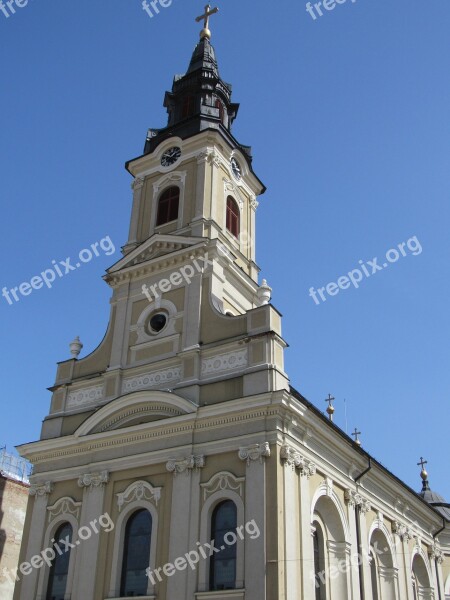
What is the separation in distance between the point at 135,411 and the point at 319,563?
25.1 feet

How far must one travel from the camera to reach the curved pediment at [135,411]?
71.8 ft

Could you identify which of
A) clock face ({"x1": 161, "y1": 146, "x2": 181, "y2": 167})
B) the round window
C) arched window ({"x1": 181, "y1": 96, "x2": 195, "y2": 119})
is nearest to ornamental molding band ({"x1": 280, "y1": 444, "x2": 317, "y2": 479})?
the round window

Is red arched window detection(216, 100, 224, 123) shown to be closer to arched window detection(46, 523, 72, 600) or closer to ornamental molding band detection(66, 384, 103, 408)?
ornamental molding band detection(66, 384, 103, 408)

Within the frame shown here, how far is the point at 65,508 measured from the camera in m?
23.0

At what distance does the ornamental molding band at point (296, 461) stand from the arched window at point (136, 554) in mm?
4732

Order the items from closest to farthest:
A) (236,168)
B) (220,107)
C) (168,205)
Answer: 1. (168,205)
2. (236,168)
3. (220,107)

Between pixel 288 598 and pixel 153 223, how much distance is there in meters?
15.3

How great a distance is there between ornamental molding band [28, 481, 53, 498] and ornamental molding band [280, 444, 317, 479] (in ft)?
27.9

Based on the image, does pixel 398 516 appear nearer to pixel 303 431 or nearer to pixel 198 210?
pixel 303 431

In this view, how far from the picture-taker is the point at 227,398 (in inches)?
845

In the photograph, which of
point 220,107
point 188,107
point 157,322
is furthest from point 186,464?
point 220,107

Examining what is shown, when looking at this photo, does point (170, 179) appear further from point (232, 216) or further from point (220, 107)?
point (220, 107)

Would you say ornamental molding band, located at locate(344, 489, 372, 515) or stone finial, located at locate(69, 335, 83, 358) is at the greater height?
stone finial, located at locate(69, 335, 83, 358)

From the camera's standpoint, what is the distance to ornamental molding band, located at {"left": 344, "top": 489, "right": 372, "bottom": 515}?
948 inches
